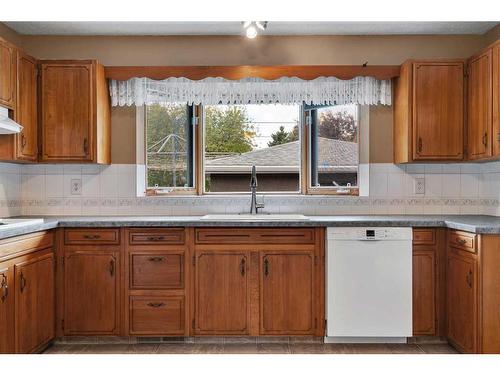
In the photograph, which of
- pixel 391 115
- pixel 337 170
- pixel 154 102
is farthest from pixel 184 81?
pixel 391 115

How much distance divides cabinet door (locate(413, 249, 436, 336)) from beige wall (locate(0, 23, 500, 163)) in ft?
4.46

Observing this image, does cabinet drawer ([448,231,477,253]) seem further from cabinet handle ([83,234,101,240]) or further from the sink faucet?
cabinet handle ([83,234,101,240])

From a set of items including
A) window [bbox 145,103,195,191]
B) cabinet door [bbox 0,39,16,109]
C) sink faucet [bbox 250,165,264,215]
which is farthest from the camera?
window [bbox 145,103,195,191]

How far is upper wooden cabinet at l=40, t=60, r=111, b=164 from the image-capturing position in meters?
3.22

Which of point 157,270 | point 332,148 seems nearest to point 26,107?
point 157,270

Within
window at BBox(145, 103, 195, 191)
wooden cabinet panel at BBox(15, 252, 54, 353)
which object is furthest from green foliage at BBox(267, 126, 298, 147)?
wooden cabinet panel at BBox(15, 252, 54, 353)

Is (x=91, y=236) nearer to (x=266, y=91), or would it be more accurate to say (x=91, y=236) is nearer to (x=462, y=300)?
(x=266, y=91)

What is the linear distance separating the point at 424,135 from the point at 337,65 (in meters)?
0.90

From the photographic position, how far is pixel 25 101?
3092 millimetres

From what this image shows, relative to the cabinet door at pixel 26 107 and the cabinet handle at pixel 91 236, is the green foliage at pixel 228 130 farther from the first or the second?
the cabinet door at pixel 26 107

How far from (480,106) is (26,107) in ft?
10.8

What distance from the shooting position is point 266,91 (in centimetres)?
362
